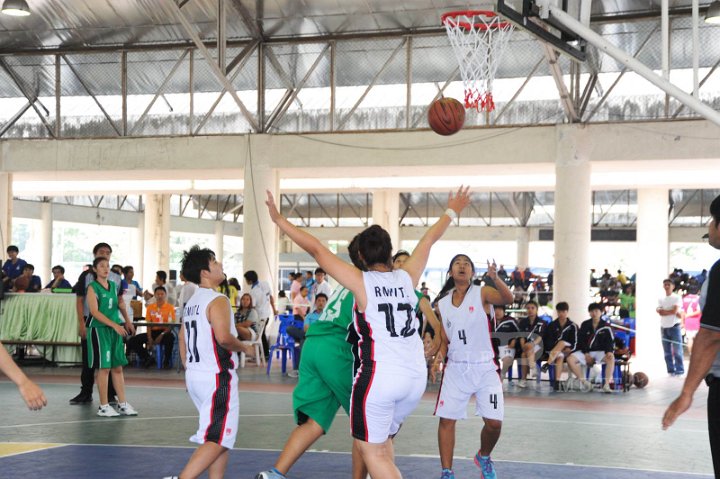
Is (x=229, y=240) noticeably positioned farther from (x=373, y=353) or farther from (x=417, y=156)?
(x=373, y=353)

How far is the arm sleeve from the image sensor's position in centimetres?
430

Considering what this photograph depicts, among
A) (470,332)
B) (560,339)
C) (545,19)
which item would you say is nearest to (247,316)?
(560,339)

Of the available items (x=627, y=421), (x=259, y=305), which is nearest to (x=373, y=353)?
(x=627, y=421)

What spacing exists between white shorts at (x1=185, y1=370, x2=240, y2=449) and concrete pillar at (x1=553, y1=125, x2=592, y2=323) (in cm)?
1354

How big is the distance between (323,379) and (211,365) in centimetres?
74

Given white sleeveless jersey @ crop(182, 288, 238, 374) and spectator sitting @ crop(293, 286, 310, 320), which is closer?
white sleeveless jersey @ crop(182, 288, 238, 374)

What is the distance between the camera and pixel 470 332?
7418 mm

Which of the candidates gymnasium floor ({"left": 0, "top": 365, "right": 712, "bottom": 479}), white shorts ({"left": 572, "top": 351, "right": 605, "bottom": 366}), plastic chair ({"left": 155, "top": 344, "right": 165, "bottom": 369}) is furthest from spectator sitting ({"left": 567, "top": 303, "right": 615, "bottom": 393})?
plastic chair ({"left": 155, "top": 344, "right": 165, "bottom": 369})

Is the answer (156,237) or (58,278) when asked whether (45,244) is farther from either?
(58,278)

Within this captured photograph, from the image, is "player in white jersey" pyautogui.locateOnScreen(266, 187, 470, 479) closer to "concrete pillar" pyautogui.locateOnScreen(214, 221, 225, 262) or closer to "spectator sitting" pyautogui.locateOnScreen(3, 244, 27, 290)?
"spectator sitting" pyautogui.locateOnScreen(3, 244, 27, 290)

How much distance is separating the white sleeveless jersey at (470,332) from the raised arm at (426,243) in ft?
3.95

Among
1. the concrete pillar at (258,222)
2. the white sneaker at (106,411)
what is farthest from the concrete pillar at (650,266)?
the white sneaker at (106,411)

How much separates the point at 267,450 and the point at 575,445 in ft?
10.1

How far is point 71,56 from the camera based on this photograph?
22.9m
